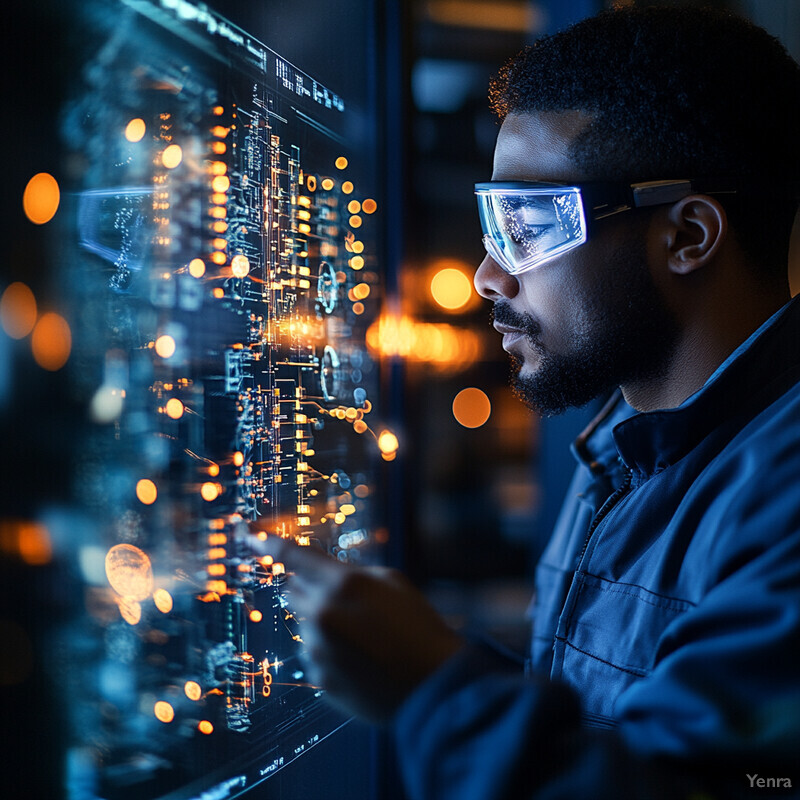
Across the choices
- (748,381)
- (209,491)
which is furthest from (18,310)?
(748,381)

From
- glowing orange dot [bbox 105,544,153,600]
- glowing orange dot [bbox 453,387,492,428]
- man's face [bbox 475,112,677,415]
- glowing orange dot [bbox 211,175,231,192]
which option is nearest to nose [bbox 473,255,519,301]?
man's face [bbox 475,112,677,415]

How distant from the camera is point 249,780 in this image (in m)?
0.76

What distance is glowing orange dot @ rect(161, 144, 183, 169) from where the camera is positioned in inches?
26.3

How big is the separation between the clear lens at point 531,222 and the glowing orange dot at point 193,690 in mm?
667

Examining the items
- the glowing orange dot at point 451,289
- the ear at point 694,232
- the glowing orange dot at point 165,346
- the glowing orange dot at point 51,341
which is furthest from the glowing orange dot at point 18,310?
the glowing orange dot at point 451,289

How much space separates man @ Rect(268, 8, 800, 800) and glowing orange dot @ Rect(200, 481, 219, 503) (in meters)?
0.11

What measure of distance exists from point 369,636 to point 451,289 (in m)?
3.57

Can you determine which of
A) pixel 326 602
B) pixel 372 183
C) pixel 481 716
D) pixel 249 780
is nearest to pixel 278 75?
pixel 372 183

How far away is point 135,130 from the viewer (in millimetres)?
632

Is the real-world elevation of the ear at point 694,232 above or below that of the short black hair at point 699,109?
below

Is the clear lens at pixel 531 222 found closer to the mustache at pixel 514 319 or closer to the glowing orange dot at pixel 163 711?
the mustache at pixel 514 319

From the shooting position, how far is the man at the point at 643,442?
0.50 meters

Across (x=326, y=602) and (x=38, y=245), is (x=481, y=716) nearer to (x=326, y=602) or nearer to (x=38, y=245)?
(x=326, y=602)

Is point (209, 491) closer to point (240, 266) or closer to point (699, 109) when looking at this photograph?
point (240, 266)
